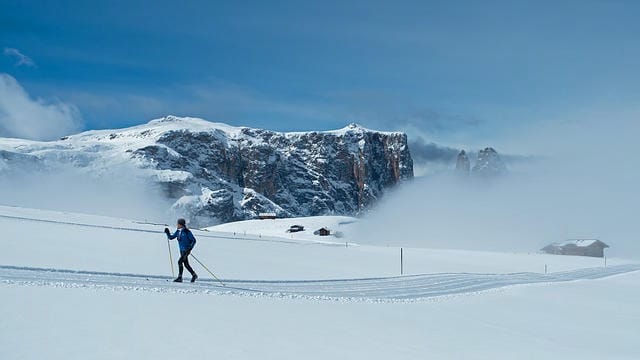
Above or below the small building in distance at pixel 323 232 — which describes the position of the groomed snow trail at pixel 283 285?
below

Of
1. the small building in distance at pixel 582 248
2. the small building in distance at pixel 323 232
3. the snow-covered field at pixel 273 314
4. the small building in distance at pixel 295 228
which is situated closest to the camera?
the snow-covered field at pixel 273 314

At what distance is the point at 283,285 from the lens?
2670 cm

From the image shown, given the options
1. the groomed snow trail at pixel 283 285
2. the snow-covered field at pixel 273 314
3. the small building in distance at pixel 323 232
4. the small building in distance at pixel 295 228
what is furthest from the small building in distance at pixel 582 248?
the groomed snow trail at pixel 283 285

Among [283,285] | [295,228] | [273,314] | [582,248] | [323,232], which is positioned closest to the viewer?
[273,314]

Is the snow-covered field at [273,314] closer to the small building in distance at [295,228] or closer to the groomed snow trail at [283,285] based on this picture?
the groomed snow trail at [283,285]

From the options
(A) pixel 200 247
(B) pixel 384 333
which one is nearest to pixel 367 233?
(A) pixel 200 247

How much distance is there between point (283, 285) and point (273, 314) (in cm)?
993

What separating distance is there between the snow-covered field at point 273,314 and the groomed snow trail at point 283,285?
77 millimetres

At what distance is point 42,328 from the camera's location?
11.9m

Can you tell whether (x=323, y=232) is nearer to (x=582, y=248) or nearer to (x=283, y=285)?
(x=582, y=248)

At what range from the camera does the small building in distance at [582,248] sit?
108m

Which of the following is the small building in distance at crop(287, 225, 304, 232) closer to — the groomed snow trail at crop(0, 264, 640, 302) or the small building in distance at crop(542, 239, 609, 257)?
the small building in distance at crop(542, 239, 609, 257)

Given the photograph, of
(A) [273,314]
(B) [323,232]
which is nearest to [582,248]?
(B) [323,232]

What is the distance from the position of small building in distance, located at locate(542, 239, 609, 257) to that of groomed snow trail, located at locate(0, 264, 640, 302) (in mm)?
81485
